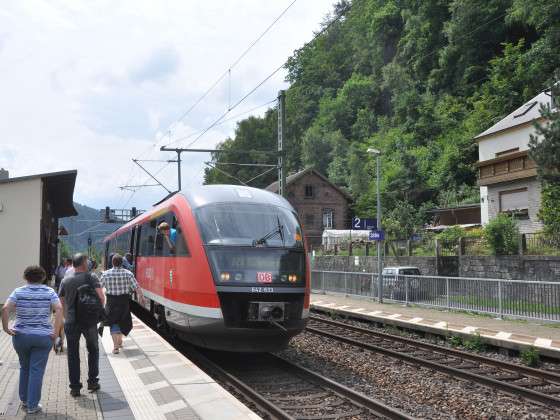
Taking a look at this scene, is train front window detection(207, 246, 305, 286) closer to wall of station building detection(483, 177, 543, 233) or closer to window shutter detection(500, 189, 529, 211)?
wall of station building detection(483, 177, 543, 233)

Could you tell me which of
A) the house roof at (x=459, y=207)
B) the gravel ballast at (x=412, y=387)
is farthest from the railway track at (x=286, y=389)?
the house roof at (x=459, y=207)

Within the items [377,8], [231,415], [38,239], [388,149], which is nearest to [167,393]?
[231,415]

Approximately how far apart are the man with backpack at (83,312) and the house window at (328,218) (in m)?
54.9

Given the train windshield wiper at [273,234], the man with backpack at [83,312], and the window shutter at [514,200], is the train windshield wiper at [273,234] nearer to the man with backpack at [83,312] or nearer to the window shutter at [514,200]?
the man with backpack at [83,312]

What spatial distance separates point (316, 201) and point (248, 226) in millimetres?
51364

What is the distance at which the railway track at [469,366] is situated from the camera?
29.4ft

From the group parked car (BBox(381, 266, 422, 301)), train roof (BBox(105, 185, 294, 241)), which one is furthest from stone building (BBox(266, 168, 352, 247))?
train roof (BBox(105, 185, 294, 241))

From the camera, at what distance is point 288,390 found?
8.78 m

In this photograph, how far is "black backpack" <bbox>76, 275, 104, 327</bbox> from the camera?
23.6 ft

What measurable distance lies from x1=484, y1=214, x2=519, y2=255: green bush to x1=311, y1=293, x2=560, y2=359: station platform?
5922 mm

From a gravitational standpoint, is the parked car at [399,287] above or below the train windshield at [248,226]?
below

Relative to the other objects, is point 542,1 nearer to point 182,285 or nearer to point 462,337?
point 462,337

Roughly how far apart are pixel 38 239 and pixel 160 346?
9624 millimetres

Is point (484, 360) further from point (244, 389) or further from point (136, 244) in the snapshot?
point (136, 244)
